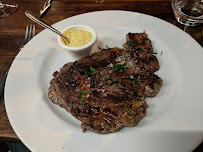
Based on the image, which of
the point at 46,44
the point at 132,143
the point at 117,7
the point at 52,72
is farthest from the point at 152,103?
the point at 117,7

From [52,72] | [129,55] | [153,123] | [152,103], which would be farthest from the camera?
[52,72]

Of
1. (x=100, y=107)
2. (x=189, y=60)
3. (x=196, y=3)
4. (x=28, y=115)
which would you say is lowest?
(x=28, y=115)

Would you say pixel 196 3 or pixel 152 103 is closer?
pixel 152 103

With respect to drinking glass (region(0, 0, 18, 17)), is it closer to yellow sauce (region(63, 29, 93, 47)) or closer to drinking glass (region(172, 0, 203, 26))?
yellow sauce (region(63, 29, 93, 47))

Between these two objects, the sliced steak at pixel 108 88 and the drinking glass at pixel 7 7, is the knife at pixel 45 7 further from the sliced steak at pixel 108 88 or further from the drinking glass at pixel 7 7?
the sliced steak at pixel 108 88

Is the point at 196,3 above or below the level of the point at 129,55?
above

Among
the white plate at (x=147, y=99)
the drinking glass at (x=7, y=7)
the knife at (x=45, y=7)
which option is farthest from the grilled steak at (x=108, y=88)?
the drinking glass at (x=7, y=7)

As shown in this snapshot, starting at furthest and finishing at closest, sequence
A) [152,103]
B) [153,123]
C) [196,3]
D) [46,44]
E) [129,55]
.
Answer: [196,3] < [46,44] < [129,55] < [152,103] < [153,123]

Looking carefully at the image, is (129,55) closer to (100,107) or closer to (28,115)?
(100,107)
